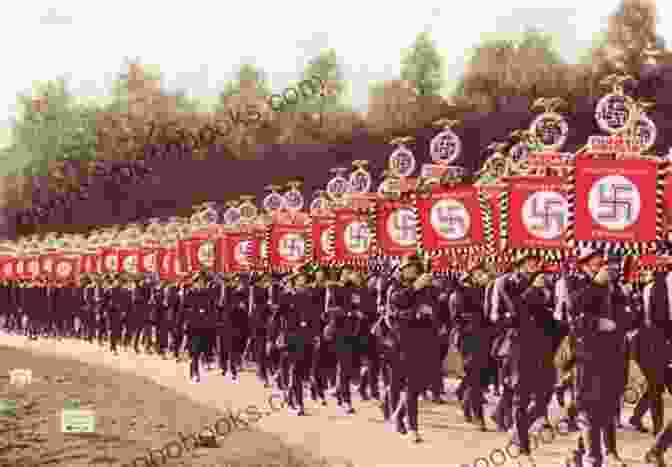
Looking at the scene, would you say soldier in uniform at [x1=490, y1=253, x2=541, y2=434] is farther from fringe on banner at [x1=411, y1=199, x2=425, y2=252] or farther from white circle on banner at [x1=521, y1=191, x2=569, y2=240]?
fringe on banner at [x1=411, y1=199, x2=425, y2=252]

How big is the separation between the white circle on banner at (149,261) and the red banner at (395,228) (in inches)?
794

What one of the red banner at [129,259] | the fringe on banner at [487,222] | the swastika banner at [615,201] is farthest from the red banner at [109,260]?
the swastika banner at [615,201]

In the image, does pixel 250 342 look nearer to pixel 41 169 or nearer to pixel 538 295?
pixel 538 295

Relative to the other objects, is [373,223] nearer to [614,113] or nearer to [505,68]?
[614,113]

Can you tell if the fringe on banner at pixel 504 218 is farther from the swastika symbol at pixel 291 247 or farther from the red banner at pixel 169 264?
the red banner at pixel 169 264

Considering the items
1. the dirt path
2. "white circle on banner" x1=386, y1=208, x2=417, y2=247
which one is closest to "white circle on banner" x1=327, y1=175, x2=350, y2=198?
"white circle on banner" x1=386, y1=208, x2=417, y2=247

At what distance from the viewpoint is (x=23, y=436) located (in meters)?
15.1

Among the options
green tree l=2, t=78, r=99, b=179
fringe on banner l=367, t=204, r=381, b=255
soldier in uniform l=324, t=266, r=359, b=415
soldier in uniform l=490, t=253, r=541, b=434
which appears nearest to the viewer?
soldier in uniform l=490, t=253, r=541, b=434

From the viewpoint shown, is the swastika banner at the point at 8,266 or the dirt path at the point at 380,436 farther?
the swastika banner at the point at 8,266

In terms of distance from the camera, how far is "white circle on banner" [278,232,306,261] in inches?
958

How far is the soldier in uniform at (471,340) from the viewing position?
44.9ft

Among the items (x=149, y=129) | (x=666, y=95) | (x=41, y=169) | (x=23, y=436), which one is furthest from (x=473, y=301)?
(x=41, y=169)

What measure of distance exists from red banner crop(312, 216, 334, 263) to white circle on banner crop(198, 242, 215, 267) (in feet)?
27.7

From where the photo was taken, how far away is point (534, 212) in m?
15.4
